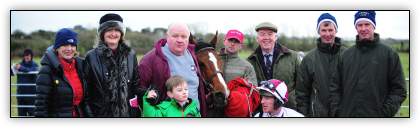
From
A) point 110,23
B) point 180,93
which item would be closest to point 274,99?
point 180,93

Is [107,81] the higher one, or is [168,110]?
[107,81]

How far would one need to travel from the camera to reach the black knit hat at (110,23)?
3298mm

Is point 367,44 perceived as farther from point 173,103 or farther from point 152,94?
point 152,94

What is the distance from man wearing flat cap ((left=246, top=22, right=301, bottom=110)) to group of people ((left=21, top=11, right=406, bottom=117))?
1.73ft

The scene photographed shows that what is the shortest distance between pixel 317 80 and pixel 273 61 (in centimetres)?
88

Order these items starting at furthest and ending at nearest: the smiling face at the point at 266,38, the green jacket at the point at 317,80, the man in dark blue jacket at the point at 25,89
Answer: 1. the man in dark blue jacket at the point at 25,89
2. the smiling face at the point at 266,38
3. the green jacket at the point at 317,80

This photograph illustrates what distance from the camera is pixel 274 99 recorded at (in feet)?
11.9

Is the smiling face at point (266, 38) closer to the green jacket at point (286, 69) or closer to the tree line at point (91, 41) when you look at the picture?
the green jacket at point (286, 69)

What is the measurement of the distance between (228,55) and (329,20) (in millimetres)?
1356

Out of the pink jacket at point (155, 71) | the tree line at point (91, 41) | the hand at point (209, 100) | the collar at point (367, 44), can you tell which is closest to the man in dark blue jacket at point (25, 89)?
the pink jacket at point (155, 71)

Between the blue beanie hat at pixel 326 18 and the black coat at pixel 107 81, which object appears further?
the blue beanie hat at pixel 326 18

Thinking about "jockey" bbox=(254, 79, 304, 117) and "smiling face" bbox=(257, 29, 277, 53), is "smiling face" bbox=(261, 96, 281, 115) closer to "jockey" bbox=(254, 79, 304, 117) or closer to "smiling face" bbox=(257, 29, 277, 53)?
"jockey" bbox=(254, 79, 304, 117)

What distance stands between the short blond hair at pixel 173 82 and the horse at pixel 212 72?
1.27 ft

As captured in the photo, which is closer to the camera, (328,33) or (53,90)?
(53,90)
